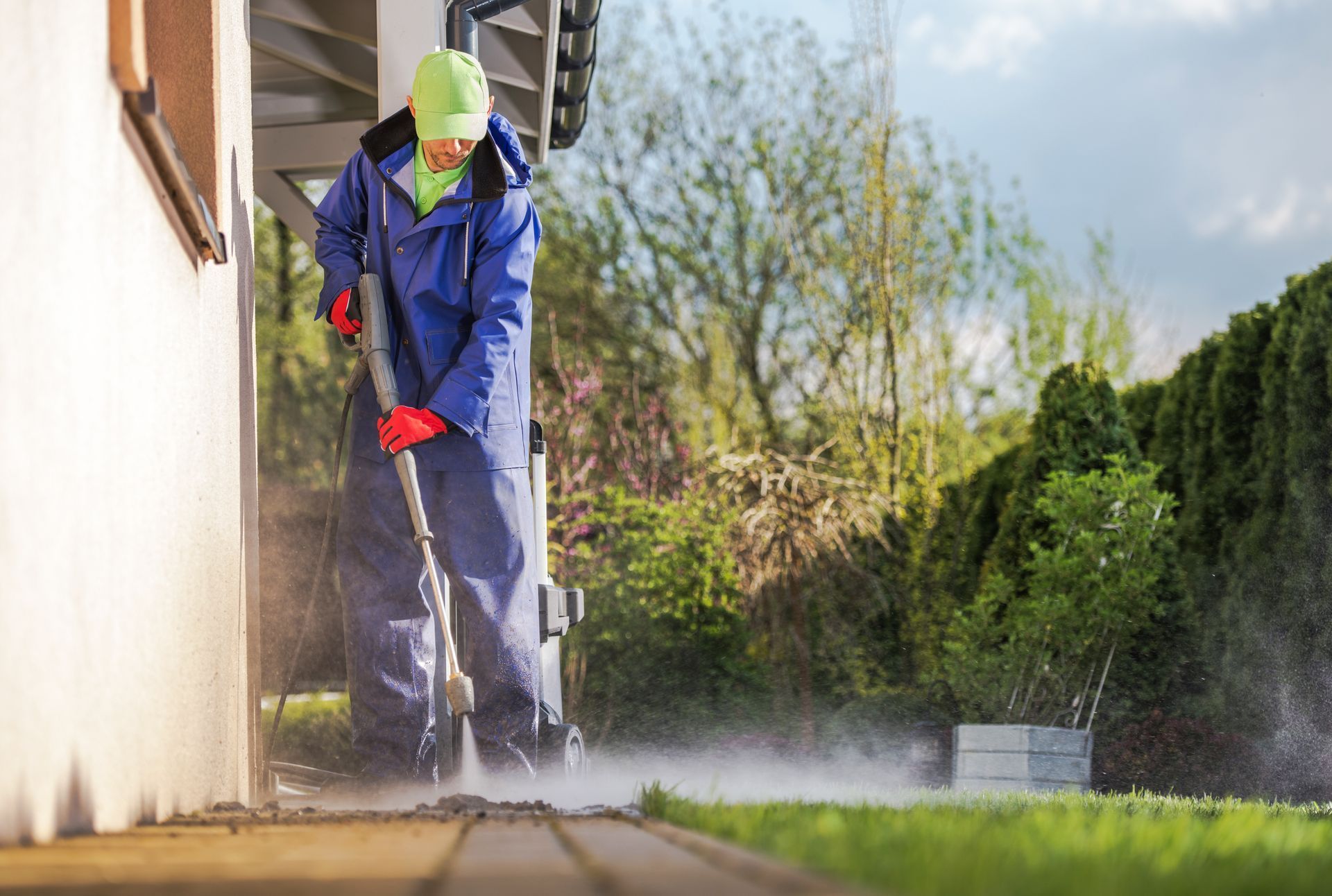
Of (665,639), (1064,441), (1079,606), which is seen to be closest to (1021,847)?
(1079,606)

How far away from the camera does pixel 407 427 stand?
3.52 metres

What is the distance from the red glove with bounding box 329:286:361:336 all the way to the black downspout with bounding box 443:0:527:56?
1.16 m

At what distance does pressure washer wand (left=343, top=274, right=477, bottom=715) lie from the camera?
3531mm

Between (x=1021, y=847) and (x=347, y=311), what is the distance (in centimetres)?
260

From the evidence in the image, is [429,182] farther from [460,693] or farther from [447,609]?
[460,693]

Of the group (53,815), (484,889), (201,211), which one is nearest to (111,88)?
(201,211)

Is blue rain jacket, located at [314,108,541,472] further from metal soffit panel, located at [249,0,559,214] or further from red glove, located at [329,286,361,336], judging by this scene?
metal soffit panel, located at [249,0,559,214]

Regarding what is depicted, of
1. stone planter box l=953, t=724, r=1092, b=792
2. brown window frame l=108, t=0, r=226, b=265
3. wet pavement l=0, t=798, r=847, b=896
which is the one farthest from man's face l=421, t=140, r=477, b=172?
stone planter box l=953, t=724, r=1092, b=792

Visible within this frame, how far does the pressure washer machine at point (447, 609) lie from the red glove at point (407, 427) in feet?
0.13

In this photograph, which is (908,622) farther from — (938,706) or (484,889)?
(484,889)

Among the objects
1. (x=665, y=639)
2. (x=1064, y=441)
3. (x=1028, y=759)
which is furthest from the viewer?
(x=665, y=639)

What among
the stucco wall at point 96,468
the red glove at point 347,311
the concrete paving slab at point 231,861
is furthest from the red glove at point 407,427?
the concrete paving slab at point 231,861

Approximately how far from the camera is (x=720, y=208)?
40.8ft

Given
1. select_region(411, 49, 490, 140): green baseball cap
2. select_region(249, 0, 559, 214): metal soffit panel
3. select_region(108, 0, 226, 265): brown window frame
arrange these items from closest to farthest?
1. select_region(108, 0, 226, 265): brown window frame
2. select_region(411, 49, 490, 140): green baseball cap
3. select_region(249, 0, 559, 214): metal soffit panel
